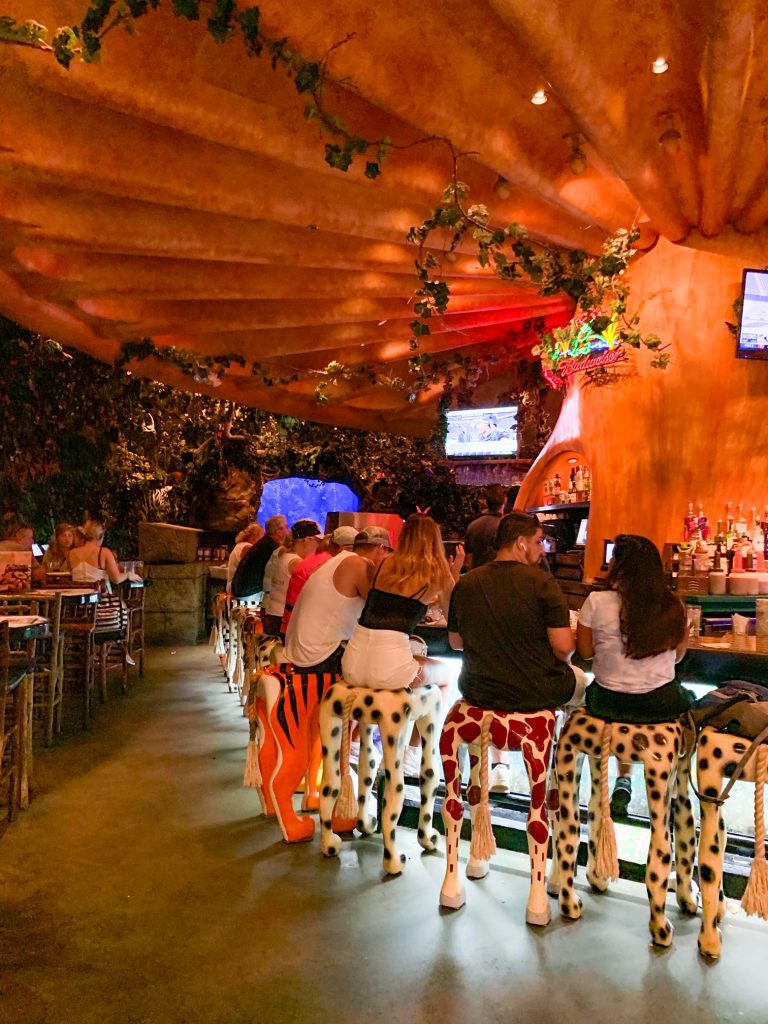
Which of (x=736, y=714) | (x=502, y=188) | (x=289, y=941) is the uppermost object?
(x=502, y=188)

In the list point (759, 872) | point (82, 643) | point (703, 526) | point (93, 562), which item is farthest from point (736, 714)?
point (93, 562)

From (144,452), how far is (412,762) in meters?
8.77

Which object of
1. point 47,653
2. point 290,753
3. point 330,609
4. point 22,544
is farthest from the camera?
point 22,544

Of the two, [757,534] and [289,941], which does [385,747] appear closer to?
[289,941]

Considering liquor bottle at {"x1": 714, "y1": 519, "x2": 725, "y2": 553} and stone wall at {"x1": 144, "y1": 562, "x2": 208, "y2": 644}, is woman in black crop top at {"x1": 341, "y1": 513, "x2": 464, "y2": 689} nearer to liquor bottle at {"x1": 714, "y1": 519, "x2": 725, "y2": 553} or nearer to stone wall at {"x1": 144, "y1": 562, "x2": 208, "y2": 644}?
liquor bottle at {"x1": 714, "y1": 519, "x2": 725, "y2": 553}

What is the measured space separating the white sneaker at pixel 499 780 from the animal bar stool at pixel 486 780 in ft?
2.84

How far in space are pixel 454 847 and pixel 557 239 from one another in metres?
5.24

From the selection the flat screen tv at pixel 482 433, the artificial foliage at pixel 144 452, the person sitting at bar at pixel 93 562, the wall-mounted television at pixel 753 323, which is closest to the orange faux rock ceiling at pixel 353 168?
the wall-mounted television at pixel 753 323

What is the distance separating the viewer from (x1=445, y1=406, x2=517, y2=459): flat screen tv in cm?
1146

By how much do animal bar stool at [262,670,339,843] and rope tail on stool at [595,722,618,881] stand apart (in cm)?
136

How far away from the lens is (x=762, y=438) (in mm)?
6375

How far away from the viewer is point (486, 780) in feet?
9.96

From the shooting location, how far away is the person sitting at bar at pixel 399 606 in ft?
11.2

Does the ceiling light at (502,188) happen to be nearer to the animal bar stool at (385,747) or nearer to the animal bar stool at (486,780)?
the animal bar stool at (385,747)
